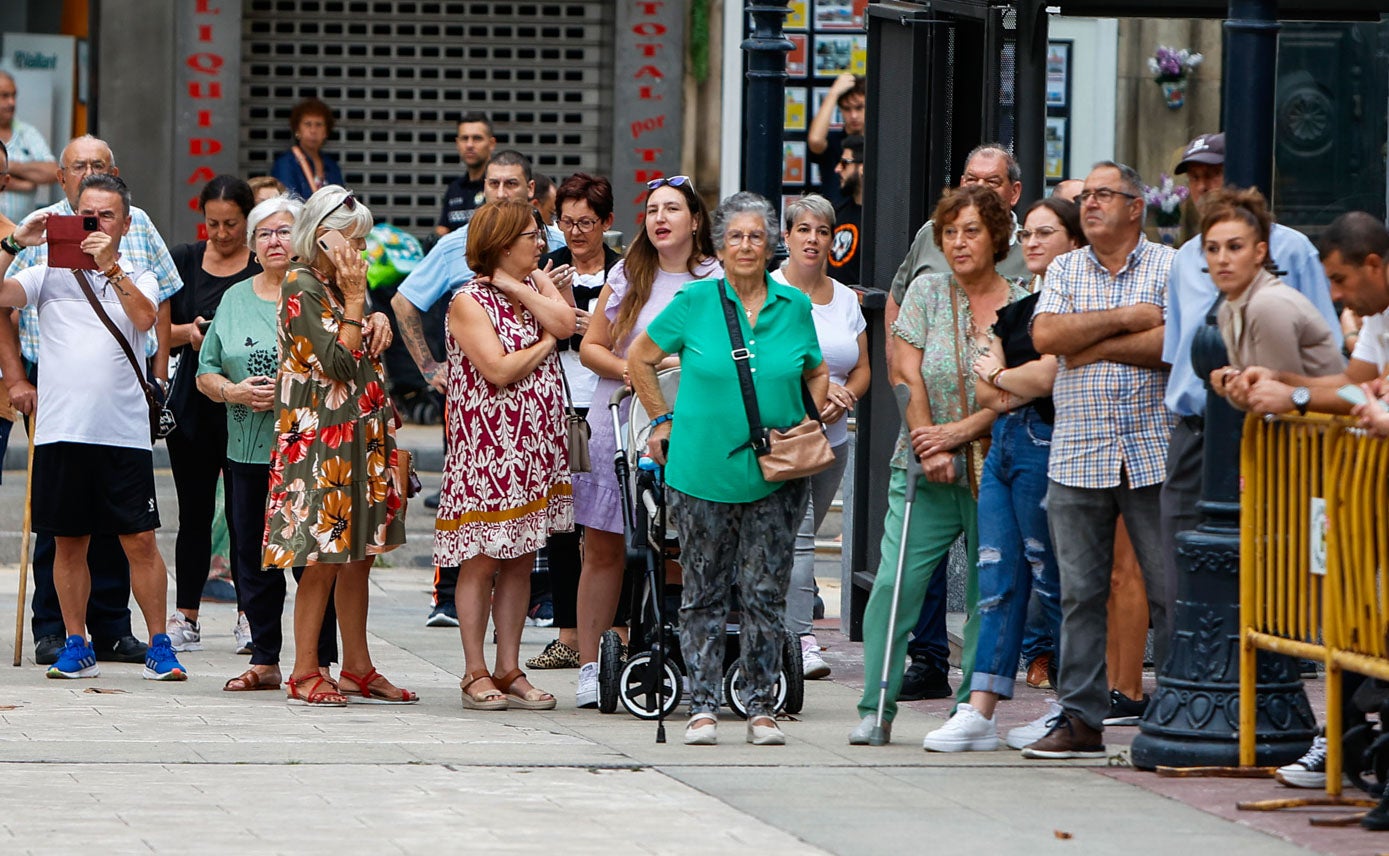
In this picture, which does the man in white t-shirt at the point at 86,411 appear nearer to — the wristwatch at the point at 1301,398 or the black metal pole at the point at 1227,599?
the black metal pole at the point at 1227,599

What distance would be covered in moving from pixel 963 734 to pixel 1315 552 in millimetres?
1520

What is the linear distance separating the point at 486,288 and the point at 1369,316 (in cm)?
317

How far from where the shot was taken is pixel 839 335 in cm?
932

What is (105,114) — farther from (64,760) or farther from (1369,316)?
(1369,316)

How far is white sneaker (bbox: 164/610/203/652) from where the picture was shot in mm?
10383

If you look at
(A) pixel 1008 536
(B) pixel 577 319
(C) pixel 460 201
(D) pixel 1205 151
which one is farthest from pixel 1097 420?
(C) pixel 460 201

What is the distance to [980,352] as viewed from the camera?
26.2 feet

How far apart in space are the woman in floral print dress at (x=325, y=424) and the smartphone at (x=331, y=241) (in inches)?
0.5

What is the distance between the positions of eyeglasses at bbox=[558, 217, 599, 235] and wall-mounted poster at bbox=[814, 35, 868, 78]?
814 centimetres

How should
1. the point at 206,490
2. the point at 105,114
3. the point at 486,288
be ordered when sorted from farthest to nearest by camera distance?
the point at 105,114 < the point at 206,490 < the point at 486,288

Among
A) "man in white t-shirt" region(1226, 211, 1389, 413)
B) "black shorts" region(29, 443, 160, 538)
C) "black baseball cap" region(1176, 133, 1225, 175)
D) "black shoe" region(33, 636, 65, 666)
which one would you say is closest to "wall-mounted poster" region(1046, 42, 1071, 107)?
"black baseball cap" region(1176, 133, 1225, 175)

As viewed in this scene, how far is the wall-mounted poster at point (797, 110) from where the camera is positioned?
1791 cm

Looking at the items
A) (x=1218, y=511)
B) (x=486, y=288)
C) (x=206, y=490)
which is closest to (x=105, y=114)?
(x=206, y=490)

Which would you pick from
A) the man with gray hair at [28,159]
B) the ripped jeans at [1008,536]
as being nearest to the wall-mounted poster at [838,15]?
the man with gray hair at [28,159]
